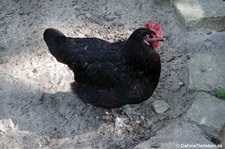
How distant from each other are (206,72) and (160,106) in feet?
2.27

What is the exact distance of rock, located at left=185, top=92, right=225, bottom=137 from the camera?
14.0ft

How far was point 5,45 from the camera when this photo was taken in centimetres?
553

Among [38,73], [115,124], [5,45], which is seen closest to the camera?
[115,124]

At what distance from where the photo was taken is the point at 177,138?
4180 mm

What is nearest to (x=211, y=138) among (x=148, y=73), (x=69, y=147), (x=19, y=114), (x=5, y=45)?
(x=148, y=73)

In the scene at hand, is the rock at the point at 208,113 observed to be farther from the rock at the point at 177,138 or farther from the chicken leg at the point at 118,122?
the chicken leg at the point at 118,122

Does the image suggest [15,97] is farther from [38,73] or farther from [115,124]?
[115,124]

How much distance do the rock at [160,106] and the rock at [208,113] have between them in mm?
296

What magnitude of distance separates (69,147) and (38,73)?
1.16 m

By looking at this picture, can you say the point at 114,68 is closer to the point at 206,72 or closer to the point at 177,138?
the point at 177,138

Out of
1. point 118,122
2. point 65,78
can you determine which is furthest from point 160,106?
point 65,78

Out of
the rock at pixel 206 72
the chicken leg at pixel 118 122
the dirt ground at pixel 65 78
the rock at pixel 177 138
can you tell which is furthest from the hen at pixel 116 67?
the rock at pixel 206 72

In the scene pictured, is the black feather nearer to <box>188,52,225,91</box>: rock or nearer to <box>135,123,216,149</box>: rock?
<box>135,123,216,149</box>: rock

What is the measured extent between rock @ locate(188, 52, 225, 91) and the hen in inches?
24.0
